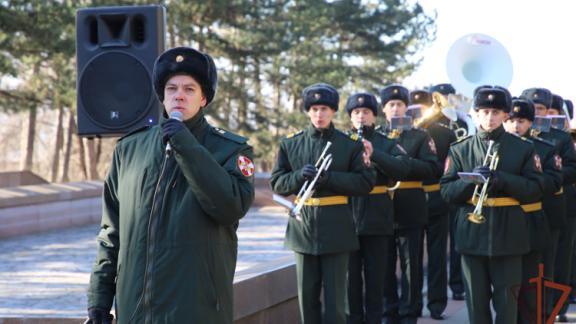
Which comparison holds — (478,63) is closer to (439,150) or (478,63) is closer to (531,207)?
(439,150)

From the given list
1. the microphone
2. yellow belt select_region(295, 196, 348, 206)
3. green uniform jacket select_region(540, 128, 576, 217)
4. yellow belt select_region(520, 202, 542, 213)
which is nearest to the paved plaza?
green uniform jacket select_region(540, 128, 576, 217)

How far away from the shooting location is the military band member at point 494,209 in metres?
7.43

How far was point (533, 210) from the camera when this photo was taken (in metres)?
8.23

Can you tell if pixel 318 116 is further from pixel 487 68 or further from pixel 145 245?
pixel 487 68

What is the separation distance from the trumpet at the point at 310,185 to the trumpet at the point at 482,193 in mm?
1157

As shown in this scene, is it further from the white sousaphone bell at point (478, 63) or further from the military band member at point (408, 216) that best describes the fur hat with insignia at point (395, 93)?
the white sousaphone bell at point (478, 63)

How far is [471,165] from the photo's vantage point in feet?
25.4

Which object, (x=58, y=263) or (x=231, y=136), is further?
(x=58, y=263)

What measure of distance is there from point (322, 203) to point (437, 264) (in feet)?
9.71

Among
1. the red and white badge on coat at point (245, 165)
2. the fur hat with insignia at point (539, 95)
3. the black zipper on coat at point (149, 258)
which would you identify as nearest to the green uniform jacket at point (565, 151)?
the fur hat with insignia at point (539, 95)

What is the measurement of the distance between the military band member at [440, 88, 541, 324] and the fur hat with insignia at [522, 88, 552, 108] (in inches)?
109

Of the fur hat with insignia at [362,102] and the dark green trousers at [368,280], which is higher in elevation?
the fur hat with insignia at [362,102]

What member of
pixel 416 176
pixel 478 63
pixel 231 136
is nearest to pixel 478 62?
pixel 478 63

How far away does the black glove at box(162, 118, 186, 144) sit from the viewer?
3984mm
